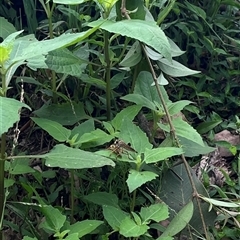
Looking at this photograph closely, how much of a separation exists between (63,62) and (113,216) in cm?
41

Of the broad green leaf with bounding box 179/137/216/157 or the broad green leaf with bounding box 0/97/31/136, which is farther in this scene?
the broad green leaf with bounding box 179/137/216/157

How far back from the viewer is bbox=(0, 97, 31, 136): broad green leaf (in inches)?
33.8

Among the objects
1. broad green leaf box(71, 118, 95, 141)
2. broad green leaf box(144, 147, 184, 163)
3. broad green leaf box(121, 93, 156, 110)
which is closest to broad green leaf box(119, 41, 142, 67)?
broad green leaf box(121, 93, 156, 110)

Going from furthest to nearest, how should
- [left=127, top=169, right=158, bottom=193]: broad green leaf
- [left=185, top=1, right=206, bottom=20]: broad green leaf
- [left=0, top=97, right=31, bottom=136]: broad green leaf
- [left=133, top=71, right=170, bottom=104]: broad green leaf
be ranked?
1. [left=185, top=1, right=206, bottom=20]: broad green leaf
2. [left=133, top=71, right=170, bottom=104]: broad green leaf
3. [left=127, top=169, right=158, bottom=193]: broad green leaf
4. [left=0, top=97, right=31, bottom=136]: broad green leaf

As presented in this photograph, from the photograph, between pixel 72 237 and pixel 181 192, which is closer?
pixel 72 237

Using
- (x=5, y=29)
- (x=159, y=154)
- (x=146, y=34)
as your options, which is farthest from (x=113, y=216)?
(x=5, y=29)

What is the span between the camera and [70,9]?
1.60 meters

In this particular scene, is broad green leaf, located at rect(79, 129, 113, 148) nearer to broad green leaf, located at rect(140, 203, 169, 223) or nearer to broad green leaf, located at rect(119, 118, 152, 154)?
broad green leaf, located at rect(119, 118, 152, 154)

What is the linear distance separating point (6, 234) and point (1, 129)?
501 millimetres

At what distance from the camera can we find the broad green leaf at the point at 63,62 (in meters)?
1.21

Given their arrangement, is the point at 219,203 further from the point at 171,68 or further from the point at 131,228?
the point at 171,68

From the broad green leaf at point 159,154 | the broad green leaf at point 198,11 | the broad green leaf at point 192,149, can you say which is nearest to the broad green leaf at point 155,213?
the broad green leaf at point 159,154

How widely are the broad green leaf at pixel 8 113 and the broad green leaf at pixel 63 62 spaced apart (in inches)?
11.5

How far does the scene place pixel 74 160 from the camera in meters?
1.03
